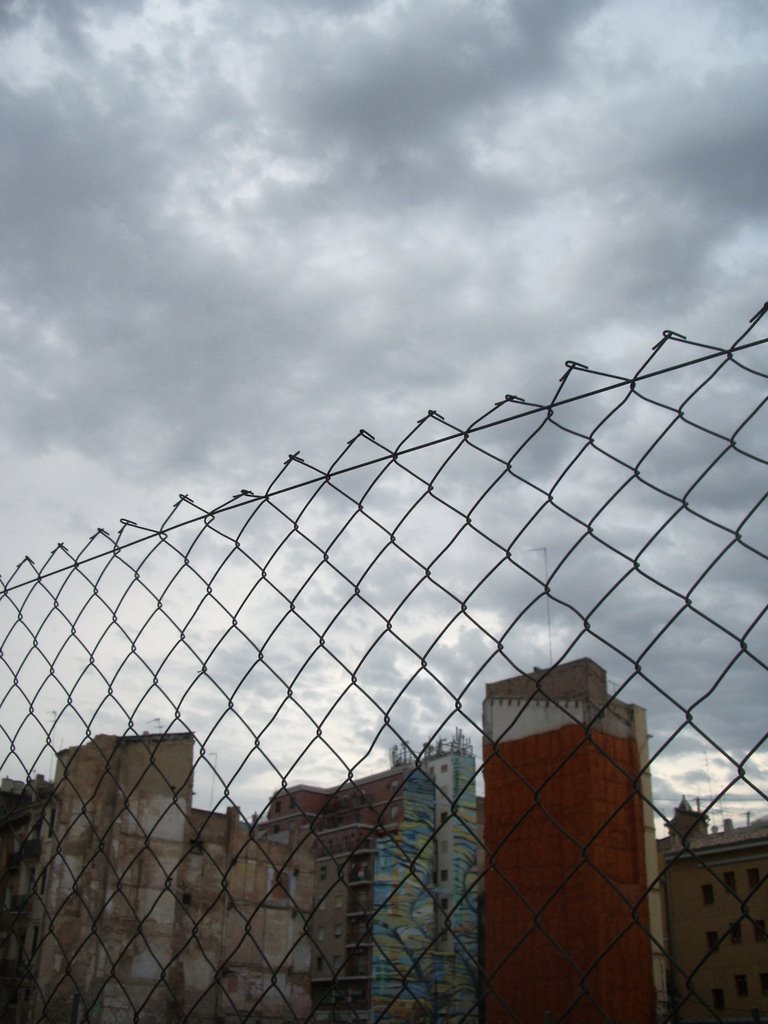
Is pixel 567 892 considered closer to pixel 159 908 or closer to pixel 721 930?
pixel 721 930

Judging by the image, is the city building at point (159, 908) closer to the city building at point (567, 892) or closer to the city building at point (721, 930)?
the city building at point (567, 892)

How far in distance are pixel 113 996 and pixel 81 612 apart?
74.6 feet

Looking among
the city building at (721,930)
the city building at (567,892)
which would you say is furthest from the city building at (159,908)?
the city building at (721,930)

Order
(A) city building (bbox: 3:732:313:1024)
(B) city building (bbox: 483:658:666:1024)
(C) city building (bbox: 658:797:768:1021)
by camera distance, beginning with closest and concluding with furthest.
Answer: (A) city building (bbox: 3:732:313:1024) → (B) city building (bbox: 483:658:666:1024) → (C) city building (bbox: 658:797:768:1021)

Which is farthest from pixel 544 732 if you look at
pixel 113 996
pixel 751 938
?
pixel 113 996

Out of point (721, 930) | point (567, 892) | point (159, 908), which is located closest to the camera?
point (159, 908)

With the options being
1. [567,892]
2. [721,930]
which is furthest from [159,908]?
[721,930]

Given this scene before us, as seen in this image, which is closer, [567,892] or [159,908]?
[159,908]

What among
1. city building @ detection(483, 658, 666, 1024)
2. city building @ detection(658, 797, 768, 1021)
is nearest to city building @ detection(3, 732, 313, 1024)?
city building @ detection(483, 658, 666, 1024)

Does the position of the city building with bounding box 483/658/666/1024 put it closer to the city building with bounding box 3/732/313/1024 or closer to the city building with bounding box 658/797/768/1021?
the city building with bounding box 658/797/768/1021

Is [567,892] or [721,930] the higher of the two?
[567,892]

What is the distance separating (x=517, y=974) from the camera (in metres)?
25.6

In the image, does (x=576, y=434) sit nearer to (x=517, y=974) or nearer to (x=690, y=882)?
(x=517, y=974)

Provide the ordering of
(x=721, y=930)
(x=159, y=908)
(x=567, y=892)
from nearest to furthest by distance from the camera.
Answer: (x=159, y=908)
(x=567, y=892)
(x=721, y=930)
